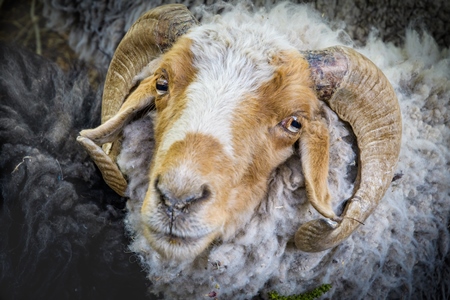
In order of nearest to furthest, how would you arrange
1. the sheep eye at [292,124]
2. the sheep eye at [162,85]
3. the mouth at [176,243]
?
the mouth at [176,243] < the sheep eye at [292,124] < the sheep eye at [162,85]

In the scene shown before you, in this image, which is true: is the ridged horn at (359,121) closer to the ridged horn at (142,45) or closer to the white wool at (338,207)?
the white wool at (338,207)

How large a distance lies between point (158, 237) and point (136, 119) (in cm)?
113

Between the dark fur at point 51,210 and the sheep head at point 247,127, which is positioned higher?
the sheep head at point 247,127

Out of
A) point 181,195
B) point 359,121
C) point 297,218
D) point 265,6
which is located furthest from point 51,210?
point 265,6

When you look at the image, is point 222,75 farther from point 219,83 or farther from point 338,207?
point 338,207

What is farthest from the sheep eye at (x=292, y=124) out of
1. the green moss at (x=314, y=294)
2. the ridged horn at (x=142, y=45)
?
the green moss at (x=314, y=294)

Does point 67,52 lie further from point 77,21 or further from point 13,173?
point 13,173

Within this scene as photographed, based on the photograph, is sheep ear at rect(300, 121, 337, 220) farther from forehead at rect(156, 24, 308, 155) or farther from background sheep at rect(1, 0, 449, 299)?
forehead at rect(156, 24, 308, 155)

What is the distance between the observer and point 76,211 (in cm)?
341

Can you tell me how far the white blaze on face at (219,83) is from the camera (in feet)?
9.05

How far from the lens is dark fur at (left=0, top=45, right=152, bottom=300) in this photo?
319cm

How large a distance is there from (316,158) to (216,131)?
71cm

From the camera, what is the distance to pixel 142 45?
3.58m

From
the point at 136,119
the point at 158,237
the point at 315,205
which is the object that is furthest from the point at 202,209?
the point at 136,119
